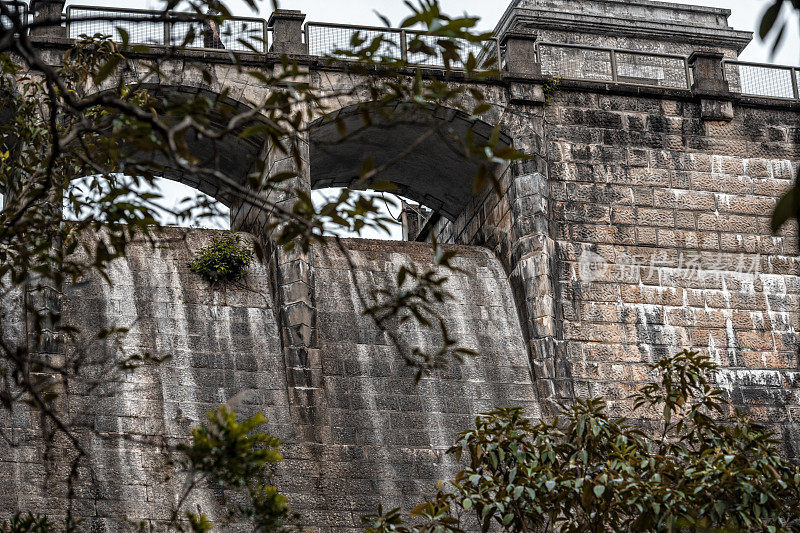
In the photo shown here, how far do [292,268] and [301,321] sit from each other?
819 mm

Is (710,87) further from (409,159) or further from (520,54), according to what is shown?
(409,159)

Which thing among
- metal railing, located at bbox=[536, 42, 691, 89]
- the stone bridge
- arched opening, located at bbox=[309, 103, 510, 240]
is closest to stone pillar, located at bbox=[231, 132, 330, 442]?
the stone bridge

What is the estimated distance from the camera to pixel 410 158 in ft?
62.3

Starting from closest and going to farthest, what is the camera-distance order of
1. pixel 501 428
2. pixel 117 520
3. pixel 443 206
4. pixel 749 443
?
pixel 501 428 < pixel 749 443 < pixel 117 520 < pixel 443 206

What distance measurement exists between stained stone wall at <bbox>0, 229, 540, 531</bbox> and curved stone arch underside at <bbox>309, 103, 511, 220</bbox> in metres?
1.79

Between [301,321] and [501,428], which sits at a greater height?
[301,321]

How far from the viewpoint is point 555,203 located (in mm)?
17750

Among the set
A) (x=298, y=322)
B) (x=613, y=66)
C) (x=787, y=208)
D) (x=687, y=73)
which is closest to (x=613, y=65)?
(x=613, y=66)

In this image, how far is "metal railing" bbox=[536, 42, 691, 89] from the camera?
18.8 meters

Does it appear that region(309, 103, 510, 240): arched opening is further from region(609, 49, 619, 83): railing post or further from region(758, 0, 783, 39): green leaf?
region(758, 0, 783, 39): green leaf

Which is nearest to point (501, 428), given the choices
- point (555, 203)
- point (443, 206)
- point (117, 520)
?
point (117, 520)

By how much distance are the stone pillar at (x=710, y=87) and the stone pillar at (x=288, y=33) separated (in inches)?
252

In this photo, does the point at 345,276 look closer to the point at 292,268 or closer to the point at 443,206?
the point at 292,268

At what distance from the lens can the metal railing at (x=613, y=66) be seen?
1878 cm
